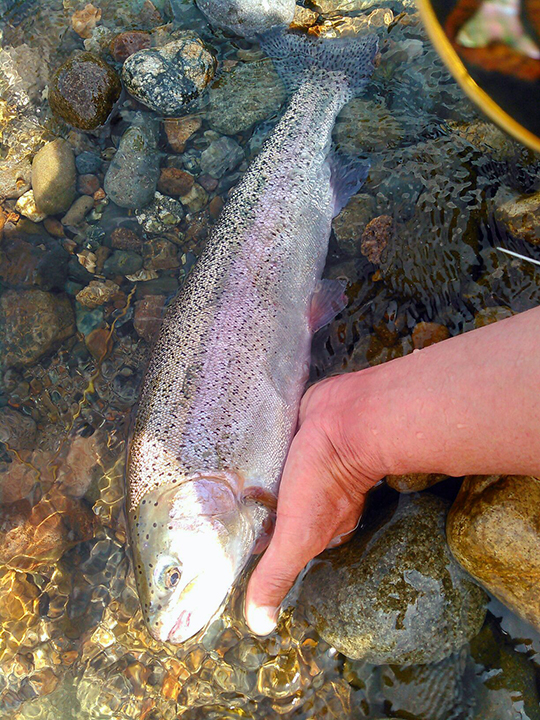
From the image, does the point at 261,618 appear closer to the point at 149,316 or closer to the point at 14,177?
the point at 149,316

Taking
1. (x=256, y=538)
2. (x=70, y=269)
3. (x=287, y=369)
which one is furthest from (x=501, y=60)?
(x=70, y=269)

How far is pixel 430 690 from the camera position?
7.89 ft

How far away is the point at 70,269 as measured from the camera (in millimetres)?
3551

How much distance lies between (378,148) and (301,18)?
1.27 m

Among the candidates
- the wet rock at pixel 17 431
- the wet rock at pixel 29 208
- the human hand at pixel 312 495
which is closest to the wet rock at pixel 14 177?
the wet rock at pixel 29 208

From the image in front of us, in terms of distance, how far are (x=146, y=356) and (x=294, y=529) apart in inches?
63.8

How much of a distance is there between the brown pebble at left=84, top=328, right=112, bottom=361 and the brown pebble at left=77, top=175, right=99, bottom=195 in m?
1.04

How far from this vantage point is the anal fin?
292 cm

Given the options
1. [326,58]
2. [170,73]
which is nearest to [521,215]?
[326,58]

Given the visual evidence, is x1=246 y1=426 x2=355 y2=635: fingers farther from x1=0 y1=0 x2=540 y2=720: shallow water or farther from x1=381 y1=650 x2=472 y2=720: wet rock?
x1=381 y1=650 x2=472 y2=720: wet rock

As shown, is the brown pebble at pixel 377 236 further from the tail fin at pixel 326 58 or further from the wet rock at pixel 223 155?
the wet rock at pixel 223 155

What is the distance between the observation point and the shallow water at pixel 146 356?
8.47 feet

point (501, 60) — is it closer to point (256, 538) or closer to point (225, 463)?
point (225, 463)

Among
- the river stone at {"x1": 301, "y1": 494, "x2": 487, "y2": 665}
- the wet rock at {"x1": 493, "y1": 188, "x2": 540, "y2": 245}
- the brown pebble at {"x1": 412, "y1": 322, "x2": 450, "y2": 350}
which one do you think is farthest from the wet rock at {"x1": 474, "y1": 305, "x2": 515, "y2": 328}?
the river stone at {"x1": 301, "y1": 494, "x2": 487, "y2": 665}
